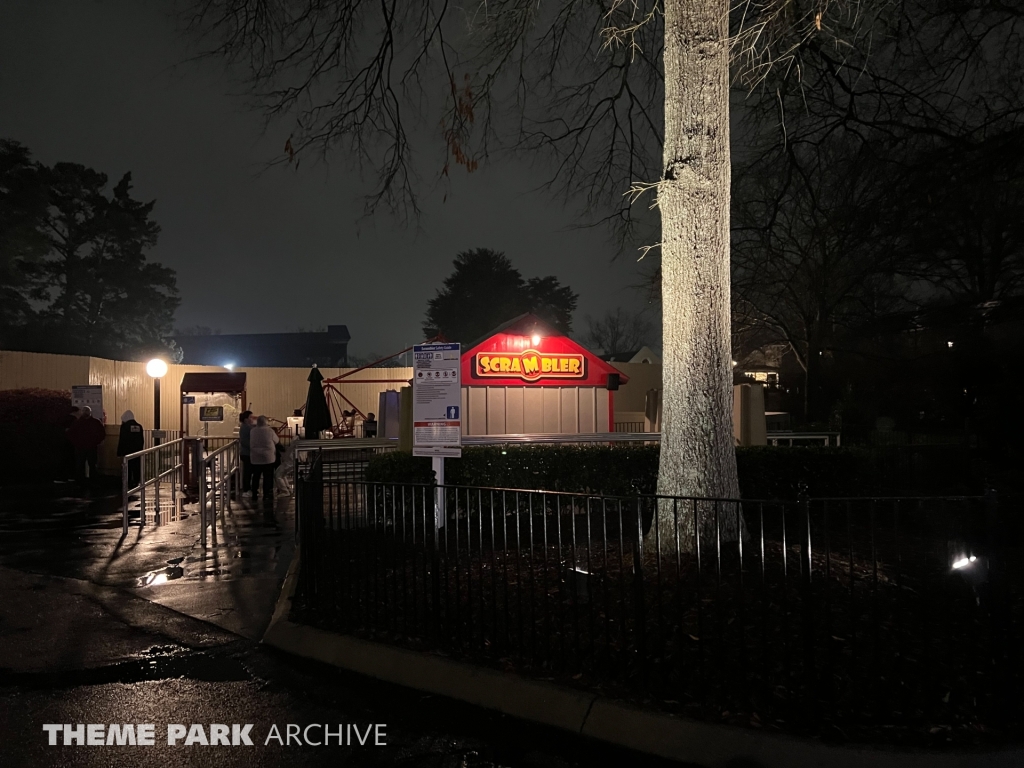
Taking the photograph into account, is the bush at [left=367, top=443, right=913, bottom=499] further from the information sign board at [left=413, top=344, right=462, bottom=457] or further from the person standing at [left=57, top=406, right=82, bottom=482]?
the person standing at [left=57, top=406, right=82, bottom=482]

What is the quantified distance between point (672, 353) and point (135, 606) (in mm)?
5214

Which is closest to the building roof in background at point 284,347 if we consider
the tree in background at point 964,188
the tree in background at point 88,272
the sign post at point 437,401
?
the tree in background at point 88,272

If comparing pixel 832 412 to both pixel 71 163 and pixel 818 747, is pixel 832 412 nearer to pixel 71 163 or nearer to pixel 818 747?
pixel 818 747

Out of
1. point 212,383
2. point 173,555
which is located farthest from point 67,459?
point 173,555

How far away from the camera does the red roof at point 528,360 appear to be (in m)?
18.6

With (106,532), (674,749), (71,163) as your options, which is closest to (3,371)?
(106,532)

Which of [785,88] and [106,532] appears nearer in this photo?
[785,88]

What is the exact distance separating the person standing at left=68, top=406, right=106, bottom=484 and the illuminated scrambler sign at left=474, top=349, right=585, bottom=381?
880cm

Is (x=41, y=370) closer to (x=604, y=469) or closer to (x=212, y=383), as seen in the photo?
(x=212, y=383)

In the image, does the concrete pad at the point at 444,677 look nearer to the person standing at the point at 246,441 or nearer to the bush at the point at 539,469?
the bush at the point at 539,469

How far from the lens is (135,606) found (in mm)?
7074

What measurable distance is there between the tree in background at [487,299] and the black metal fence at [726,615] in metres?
57.6

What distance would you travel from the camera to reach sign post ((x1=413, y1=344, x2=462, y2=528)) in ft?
29.9

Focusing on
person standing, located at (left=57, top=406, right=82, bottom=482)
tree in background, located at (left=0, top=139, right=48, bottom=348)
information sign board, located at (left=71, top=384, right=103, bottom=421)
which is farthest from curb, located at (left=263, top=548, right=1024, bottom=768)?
tree in background, located at (left=0, top=139, right=48, bottom=348)
